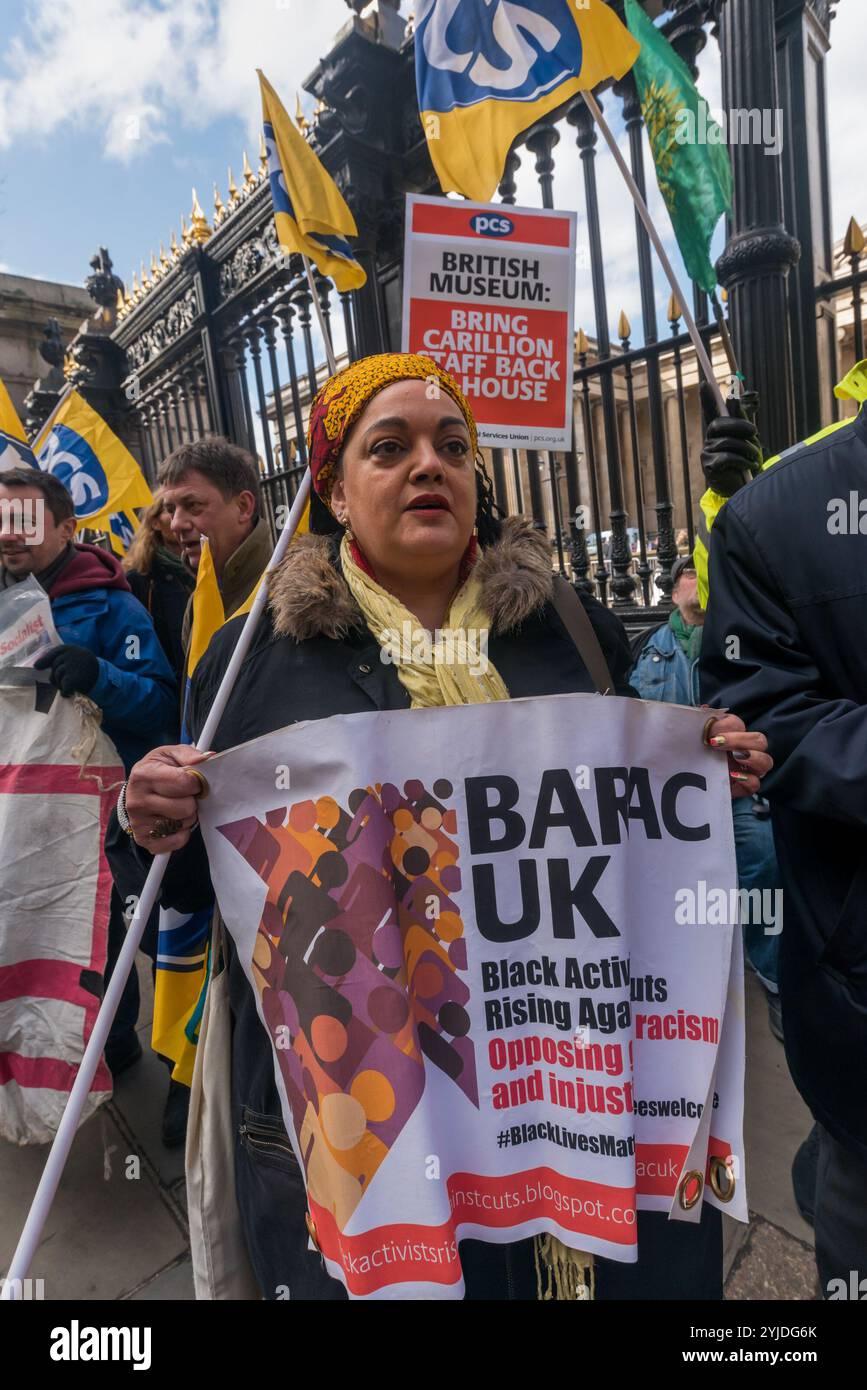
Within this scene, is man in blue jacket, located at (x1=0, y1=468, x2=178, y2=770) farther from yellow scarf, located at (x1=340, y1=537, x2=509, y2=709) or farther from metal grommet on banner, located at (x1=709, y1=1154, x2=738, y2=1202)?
metal grommet on banner, located at (x1=709, y1=1154, x2=738, y2=1202)

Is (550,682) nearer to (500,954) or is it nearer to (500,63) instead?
(500,954)

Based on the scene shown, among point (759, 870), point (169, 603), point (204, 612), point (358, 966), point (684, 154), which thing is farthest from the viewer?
point (169, 603)

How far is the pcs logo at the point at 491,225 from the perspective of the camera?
277 cm

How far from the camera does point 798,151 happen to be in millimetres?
3684

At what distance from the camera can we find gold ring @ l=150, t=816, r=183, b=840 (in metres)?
1.25

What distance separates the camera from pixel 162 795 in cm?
122

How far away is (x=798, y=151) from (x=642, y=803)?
4.04 m

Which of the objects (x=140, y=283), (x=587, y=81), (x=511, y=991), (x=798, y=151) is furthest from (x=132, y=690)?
(x=140, y=283)

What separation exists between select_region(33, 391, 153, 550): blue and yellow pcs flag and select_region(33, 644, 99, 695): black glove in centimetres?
268

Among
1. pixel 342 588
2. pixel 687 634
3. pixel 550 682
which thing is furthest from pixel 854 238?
pixel 342 588

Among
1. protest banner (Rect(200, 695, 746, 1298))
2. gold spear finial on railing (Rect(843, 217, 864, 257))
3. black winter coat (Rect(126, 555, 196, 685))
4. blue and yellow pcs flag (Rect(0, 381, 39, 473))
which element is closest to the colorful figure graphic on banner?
protest banner (Rect(200, 695, 746, 1298))

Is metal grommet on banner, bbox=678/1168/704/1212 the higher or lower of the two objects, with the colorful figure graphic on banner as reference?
lower

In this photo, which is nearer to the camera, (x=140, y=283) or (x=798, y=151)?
A: (x=798, y=151)
